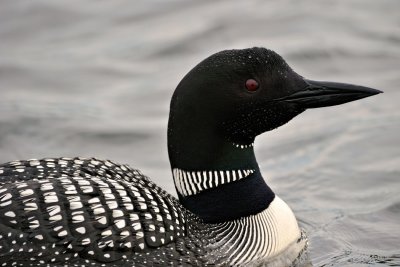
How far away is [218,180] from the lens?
573cm

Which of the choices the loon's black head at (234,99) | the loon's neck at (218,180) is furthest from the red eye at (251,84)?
the loon's neck at (218,180)

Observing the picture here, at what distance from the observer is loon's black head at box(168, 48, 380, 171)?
554 cm

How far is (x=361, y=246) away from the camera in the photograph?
6660mm

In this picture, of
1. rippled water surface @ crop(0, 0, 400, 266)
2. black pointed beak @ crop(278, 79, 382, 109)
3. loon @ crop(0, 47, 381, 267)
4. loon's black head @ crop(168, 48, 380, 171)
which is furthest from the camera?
rippled water surface @ crop(0, 0, 400, 266)

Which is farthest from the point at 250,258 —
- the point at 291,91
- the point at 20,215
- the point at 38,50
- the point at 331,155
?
the point at 38,50

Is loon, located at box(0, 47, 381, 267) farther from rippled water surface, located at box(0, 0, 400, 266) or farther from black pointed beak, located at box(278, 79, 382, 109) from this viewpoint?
rippled water surface, located at box(0, 0, 400, 266)

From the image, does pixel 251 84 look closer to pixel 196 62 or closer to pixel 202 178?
pixel 202 178

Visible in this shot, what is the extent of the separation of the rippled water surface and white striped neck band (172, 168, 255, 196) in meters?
1.04

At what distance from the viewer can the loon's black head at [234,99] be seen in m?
5.54

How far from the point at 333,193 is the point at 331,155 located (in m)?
0.59

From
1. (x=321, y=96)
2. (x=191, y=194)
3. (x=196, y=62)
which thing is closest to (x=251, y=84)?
(x=321, y=96)

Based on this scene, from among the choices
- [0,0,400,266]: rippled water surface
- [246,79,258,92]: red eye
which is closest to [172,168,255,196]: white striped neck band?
A: [246,79,258,92]: red eye

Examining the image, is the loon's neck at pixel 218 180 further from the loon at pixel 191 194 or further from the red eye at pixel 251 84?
the red eye at pixel 251 84

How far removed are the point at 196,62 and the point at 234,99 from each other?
13.6 ft
